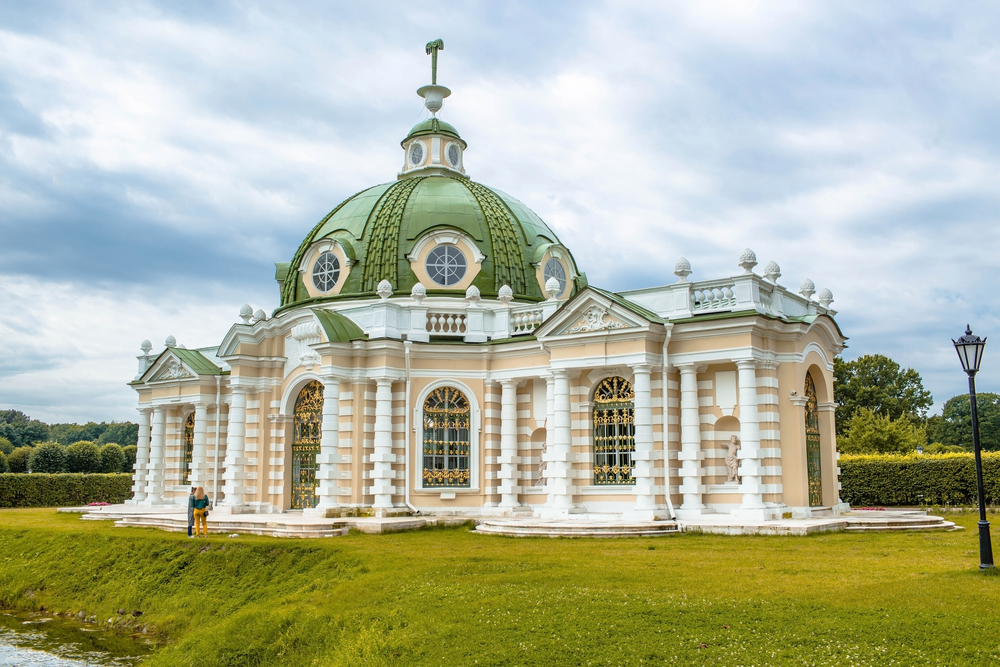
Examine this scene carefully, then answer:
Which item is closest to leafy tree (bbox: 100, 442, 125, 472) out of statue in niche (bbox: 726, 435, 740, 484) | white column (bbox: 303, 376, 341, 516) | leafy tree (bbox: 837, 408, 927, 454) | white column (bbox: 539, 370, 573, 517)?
white column (bbox: 303, 376, 341, 516)

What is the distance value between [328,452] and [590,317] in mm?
8105

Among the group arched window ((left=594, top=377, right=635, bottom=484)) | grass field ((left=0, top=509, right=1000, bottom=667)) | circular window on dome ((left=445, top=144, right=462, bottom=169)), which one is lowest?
A: grass field ((left=0, top=509, right=1000, bottom=667))

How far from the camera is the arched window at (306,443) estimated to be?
85.0 feet

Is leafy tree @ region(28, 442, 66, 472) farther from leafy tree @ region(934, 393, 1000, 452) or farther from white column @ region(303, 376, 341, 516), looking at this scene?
leafy tree @ region(934, 393, 1000, 452)

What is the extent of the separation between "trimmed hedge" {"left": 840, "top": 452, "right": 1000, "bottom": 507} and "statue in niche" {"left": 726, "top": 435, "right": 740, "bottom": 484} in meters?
11.8

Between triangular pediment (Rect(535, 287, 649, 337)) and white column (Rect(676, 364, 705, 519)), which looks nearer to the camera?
white column (Rect(676, 364, 705, 519))

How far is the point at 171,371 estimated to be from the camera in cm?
3200

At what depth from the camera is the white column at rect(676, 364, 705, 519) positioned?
21.2 metres

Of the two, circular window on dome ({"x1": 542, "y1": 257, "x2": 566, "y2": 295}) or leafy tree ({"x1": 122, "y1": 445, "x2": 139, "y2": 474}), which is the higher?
circular window on dome ({"x1": 542, "y1": 257, "x2": 566, "y2": 295})

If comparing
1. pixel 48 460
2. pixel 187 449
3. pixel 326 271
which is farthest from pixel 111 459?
pixel 326 271

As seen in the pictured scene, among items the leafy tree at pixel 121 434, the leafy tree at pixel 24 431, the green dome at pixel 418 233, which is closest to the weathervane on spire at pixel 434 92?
the green dome at pixel 418 233

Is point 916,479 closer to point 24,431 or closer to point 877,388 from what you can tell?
point 877,388

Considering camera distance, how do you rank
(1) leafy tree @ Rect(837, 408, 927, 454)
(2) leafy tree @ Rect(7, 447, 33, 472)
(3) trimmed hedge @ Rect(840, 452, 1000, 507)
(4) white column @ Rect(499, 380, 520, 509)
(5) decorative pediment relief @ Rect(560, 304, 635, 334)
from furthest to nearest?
(2) leafy tree @ Rect(7, 447, 33, 472) → (1) leafy tree @ Rect(837, 408, 927, 454) → (3) trimmed hedge @ Rect(840, 452, 1000, 507) → (4) white column @ Rect(499, 380, 520, 509) → (5) decorative pediment relief @ Rect(560, 304, 635, 334)

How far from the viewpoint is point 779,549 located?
638 inches
